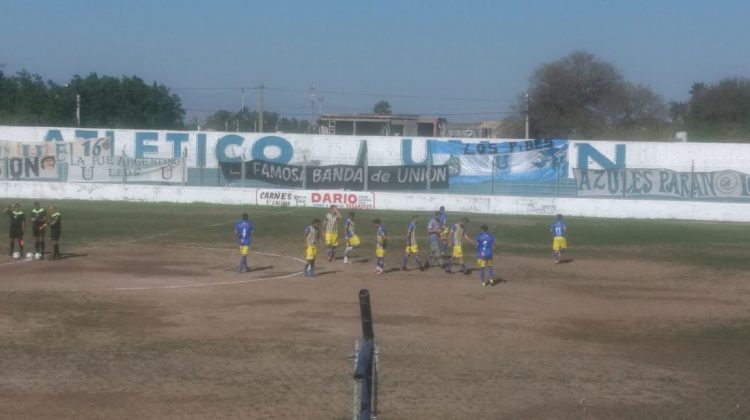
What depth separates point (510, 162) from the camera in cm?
5222

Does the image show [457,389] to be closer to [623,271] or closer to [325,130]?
[623,271]

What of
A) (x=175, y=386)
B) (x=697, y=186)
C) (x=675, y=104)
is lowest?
(x=175, y=386)

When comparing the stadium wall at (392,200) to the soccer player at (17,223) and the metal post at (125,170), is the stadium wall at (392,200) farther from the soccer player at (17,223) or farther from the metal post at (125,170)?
the soccer player at (17,223)

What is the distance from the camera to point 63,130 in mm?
59062

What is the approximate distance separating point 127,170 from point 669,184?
2822cm

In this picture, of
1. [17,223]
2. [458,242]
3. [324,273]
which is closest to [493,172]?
[458,242]

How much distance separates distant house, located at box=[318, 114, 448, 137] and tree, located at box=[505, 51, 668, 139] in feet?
32.1

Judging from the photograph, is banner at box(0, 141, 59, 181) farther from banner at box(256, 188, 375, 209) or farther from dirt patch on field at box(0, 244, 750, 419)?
dirt patch on field at box(0, 244, 750, 419)

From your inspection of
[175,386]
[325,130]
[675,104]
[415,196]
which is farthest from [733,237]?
[675,104]

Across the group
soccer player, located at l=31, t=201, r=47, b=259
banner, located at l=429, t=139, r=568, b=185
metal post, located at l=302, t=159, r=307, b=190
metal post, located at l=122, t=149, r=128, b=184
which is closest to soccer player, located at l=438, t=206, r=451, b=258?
soccer player, located at l=31, t=201, r=47, b=259

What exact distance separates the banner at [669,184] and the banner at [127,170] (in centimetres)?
2191

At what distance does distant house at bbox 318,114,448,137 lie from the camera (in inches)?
3725

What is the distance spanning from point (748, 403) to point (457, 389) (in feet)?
13.1

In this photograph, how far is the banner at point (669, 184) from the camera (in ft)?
157
